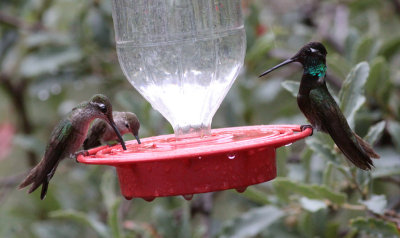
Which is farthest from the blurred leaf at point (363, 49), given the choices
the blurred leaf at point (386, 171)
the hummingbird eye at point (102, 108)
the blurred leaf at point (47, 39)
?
the blurred leaf at point (47, 39)

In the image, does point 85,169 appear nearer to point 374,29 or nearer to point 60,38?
point 60,38

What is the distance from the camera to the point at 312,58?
8.93ft

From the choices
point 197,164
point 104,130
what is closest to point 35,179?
point 104,130

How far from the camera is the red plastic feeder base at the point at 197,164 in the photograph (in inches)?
86.1

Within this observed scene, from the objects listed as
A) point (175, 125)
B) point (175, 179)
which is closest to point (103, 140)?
point (175, 125)

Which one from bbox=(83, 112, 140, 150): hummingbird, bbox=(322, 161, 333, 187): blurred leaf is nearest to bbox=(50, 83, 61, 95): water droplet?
bbox=(83, 112, 140, 150): hummingbird

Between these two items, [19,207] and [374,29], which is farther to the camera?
[19,207]

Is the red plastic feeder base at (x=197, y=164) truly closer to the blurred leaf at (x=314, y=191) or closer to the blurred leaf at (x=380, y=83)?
the blurred leaf at (x=314, y=191)

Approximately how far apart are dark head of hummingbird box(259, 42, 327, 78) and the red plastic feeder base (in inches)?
13.1

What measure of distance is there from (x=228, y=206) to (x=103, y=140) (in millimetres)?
2040

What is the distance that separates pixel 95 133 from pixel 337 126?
124 centimetres

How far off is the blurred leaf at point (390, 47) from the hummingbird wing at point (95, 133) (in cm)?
190

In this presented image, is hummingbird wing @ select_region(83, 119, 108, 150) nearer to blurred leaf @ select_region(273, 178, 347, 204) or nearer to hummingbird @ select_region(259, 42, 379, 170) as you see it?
blurred leaf @ select_region(273, 178, 347, 204)

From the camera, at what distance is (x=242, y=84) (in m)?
4.49
